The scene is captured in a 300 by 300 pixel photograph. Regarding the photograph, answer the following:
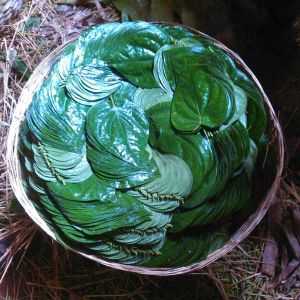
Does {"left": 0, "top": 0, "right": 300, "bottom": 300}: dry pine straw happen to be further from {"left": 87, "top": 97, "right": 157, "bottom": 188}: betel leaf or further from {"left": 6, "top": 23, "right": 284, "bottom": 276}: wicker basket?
{"left": 87, "top": 97, "right": 157, "bottom": 188}: betel leaf

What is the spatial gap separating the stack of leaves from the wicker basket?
24mm

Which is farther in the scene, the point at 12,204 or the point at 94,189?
the point at 12,204

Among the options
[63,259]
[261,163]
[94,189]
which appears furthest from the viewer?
[63,259]

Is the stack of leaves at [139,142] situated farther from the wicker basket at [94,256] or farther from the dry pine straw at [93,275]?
the dry pine straw at [93,275]

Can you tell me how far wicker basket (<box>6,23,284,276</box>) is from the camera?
1.22 m

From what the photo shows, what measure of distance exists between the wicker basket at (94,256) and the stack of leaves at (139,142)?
24 mm

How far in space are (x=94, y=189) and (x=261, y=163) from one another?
45 cm

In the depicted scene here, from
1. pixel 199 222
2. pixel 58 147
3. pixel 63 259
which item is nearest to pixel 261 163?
pixel 199 222

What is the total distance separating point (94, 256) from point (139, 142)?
0.31m

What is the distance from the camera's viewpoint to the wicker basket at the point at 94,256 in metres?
1.22

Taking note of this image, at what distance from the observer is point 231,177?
123 cm

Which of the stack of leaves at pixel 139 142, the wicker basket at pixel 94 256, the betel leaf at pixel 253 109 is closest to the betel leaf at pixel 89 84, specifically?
the stack of leaves at pixel 139 142

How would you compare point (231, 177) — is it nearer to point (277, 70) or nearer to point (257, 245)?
point (257, 245)

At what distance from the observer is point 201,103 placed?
1.18 m
